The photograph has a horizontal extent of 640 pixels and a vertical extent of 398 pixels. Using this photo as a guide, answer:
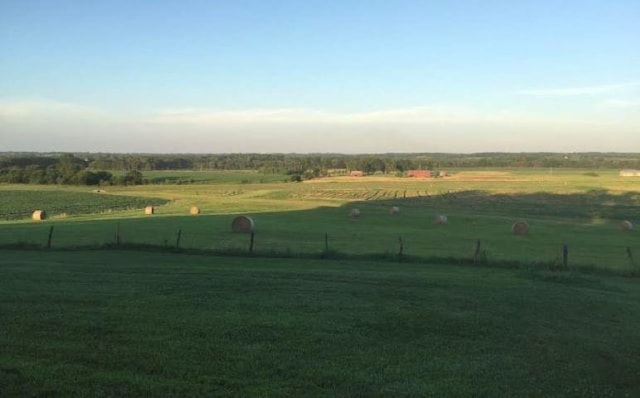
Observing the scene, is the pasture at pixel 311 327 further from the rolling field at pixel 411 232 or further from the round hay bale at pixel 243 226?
the round hay bale at pixel 243 226

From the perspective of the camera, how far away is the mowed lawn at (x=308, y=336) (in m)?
6.24

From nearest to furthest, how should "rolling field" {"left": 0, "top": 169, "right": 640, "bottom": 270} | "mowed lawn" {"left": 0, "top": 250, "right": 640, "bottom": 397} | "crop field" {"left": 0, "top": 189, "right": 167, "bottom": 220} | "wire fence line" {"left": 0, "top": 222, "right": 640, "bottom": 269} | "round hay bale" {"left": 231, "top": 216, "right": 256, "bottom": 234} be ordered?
"mowed lawn" {"left": 0, "top": 250, "right": 640, "bottom": 397}
"wire fence line" {"left": 0, "top": 222, "right": 640, "bottom": 269}
"rolling field" {"left": 0, "top": 169, "right": 640, "bottom": 270}
"round hay bale" {"left": 231, "top": 216, "right": 256, "bottom": 234}
"crop field" {"left": 0, "top": 189, "right": 167, "bottom": 220}

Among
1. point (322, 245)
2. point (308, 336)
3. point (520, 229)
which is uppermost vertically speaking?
point (308, 336)

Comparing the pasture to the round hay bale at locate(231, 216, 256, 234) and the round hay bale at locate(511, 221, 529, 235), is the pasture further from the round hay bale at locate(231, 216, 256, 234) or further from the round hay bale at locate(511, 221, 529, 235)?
the round hay bale at locate(511, 221, 529, 235)

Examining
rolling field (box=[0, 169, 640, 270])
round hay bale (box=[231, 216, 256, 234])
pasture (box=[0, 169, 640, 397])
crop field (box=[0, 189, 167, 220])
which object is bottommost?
crop field (box=[0, 189, 167, 220])

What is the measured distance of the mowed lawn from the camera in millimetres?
Result: 6243

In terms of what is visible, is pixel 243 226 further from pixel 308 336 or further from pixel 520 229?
pixel 308 336

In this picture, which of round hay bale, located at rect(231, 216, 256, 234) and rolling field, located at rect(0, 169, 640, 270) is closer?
rolling field, located at rect(0, 169, 640, 270)

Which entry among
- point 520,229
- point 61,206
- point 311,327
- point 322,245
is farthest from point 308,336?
point 61,206

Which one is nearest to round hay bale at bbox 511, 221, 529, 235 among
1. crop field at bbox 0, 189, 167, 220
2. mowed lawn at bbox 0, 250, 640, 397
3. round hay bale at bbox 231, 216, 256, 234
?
round hay bale at bbox 231, 216, 256, 234

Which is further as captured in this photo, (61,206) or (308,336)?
(61,206)

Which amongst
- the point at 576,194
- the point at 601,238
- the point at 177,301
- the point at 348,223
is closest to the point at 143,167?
the point at 576,194

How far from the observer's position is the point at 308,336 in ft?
25.9

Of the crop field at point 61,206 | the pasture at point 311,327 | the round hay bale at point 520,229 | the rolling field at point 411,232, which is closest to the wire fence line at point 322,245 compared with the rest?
the rolling field at point 411,232
